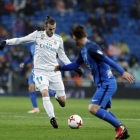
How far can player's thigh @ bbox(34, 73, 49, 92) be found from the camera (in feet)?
34.8

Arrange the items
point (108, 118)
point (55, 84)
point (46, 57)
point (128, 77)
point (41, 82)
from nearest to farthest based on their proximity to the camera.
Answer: point (128, 77)
point (108, 118)
point (41, 82)
point (46, 57)
point (55, 84)

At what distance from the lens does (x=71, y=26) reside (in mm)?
29859

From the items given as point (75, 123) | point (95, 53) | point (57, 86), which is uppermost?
point (95, 53)

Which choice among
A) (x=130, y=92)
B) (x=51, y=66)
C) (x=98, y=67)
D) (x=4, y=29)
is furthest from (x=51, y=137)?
(x=4, y=29)

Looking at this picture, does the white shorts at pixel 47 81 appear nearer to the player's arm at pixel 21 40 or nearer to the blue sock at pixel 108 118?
the player's arm at pixel 21 40

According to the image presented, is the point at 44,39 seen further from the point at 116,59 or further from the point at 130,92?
the point at 116,59

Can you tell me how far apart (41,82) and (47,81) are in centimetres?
21

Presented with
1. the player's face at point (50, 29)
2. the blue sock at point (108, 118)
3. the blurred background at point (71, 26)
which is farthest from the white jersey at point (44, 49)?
the blurred background at point (71, 26)

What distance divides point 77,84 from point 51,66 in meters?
14.1

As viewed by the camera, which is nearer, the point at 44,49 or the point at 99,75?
the point at 99,75

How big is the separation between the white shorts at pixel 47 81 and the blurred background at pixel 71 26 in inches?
537

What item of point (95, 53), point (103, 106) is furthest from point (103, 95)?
point (95, 53)

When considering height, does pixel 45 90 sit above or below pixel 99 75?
below

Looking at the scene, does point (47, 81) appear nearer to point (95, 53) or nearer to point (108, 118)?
point (95, 53)
